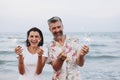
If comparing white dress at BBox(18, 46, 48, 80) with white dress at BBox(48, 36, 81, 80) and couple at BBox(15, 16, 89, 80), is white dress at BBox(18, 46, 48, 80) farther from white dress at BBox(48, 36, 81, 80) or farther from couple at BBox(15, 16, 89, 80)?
white dress at BBox(48, 36, 81, 80)

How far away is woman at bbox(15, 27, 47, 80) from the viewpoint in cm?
411

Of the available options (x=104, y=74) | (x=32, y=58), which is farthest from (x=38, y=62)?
(x=104, y=74)

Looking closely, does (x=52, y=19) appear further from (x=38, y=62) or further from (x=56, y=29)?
(x=38, y=62)

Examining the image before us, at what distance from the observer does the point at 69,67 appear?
13.7ft

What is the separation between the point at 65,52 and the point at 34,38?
487 mm

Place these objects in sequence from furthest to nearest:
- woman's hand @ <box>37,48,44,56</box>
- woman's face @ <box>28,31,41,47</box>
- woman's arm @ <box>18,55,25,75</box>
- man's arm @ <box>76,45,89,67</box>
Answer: woman's face @ <box>28,31,41,47</box>, woman's arm @ <box>18,55,25,75</box>, woman's hand @ <box>37,48,44,56</box>, man's arm @ <box>76,45,89,67</box>

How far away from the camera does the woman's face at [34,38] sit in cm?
432

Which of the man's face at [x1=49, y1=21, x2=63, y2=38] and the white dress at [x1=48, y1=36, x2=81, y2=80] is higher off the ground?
the man's face at [x1=49, y1=21, x2=63, y2=38]

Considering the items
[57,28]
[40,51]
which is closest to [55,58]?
[40,51]

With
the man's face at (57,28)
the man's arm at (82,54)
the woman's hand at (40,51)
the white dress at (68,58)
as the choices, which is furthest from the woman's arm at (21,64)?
the man's arm at (82,54)

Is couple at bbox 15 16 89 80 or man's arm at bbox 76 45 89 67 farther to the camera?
couple at bbox 15 16 89 80

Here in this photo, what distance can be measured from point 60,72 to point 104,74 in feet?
26.0

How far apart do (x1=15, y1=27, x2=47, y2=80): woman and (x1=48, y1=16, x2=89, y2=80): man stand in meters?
0.17

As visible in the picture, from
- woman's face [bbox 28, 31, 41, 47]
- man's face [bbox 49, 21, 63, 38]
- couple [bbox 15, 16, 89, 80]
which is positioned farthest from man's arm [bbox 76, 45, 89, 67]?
woman's face [bbox 28, 31, 41, 47]
